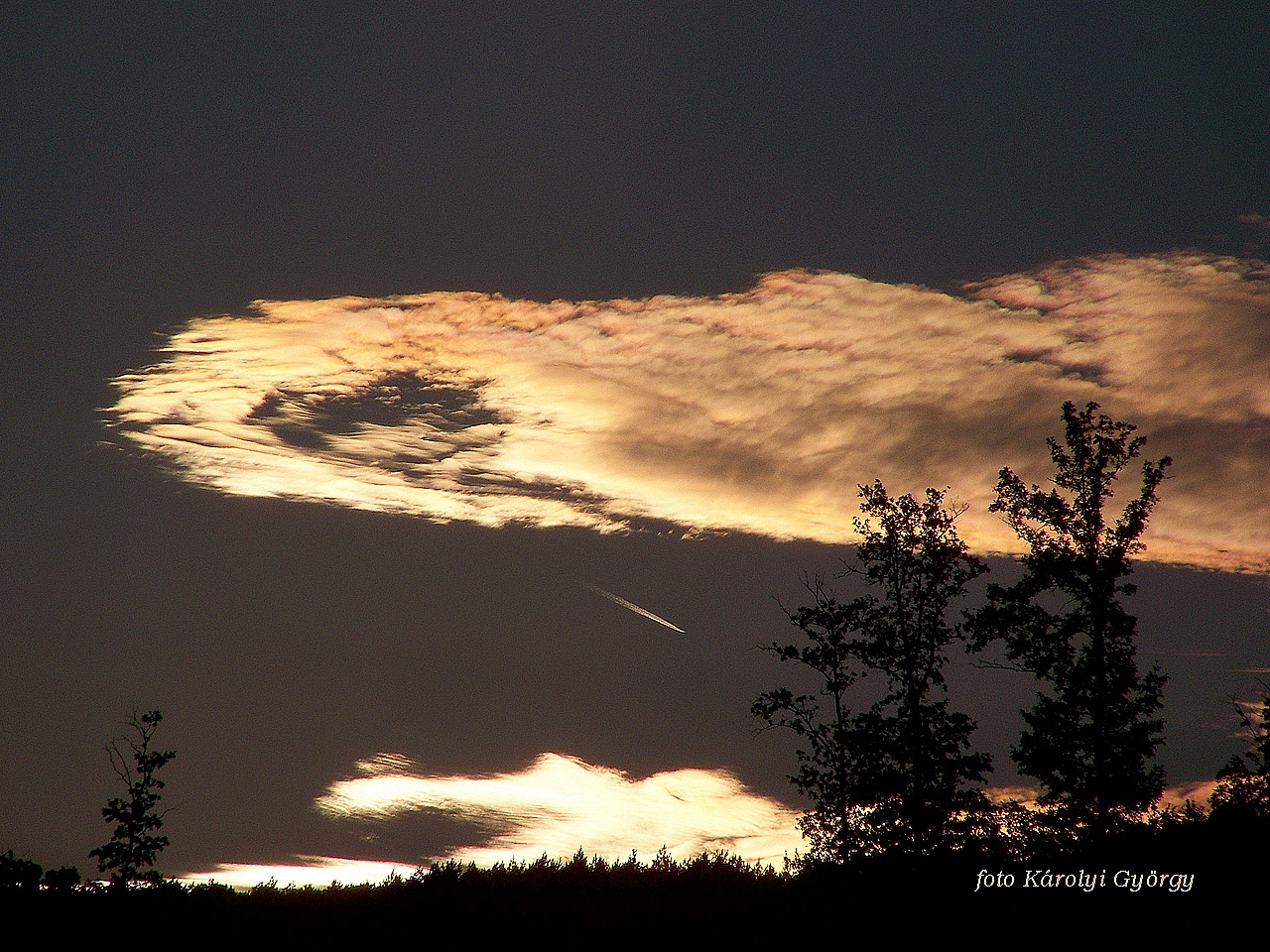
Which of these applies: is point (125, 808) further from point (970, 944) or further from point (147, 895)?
point (970, 944)

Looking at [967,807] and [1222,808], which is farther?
[967,807]

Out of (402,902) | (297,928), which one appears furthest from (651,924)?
(297,928)

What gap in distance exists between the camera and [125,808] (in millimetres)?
47875

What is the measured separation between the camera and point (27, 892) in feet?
73.0

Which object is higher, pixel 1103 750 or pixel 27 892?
pixel 1103 750

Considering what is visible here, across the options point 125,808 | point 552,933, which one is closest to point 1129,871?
point 552,933

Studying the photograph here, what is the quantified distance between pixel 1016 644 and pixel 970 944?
1388 centimetres

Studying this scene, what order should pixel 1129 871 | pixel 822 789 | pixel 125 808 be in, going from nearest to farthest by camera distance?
1. pixel 1129 871
2. pixel 822 789
3. pixel 125 808

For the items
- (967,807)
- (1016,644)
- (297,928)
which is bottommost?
(297,928)

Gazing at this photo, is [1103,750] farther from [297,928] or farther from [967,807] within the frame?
[297,928]

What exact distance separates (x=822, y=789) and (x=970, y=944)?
47.6ft

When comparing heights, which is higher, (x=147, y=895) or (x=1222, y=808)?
(x=1222, y=808)

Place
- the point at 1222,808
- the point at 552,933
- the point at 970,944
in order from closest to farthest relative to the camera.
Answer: the point at 970,944, the point at 552,933, the point at 1222,808

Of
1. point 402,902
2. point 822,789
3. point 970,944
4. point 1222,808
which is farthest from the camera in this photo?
point 822,789
